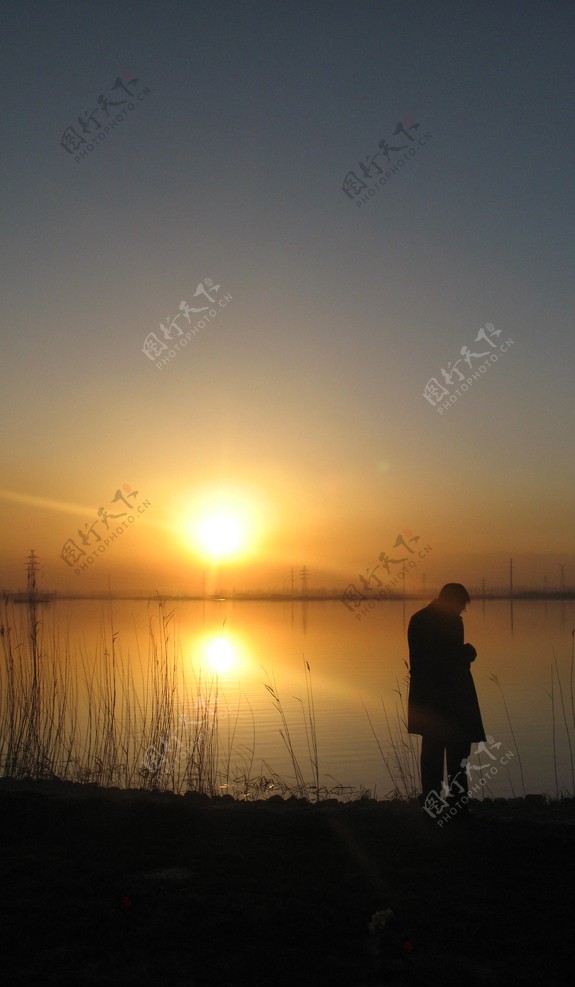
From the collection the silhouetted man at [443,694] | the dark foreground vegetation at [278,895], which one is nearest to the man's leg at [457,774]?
the silhouetted man at [443,694]

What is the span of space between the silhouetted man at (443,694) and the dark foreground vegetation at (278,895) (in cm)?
45

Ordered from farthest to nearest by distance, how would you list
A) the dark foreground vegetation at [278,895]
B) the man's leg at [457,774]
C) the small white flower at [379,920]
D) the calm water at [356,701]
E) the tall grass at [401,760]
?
the calm water at [356,701]
the tall grass at [401,760]
the man's leg at [457,774]
the small white flower at [379,920]
the dark foreground vegetation at [278,895]

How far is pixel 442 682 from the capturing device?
6.64 meters

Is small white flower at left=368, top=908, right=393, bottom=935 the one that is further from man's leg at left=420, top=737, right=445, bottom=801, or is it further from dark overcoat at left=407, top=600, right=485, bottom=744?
dark overcoat at left=407, top=600, right=485, bottom=744

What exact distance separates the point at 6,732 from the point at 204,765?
11.9ft

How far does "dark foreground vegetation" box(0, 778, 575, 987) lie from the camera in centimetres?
387

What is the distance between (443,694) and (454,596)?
77cm

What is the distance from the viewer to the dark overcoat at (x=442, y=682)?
659cm

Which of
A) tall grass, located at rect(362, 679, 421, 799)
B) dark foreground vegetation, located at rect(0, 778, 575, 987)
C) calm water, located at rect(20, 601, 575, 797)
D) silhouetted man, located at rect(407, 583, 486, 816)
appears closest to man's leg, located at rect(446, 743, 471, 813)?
silhouetted man, located at rect(407, 583, 486, 816)

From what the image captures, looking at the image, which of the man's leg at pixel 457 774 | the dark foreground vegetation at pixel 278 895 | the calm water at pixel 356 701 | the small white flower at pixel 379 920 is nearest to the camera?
the dark foreground vegetation at pixel 278 895

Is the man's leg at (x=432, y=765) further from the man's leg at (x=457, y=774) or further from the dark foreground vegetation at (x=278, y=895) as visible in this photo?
the dark foreground vegetation at (x=278, y=895)

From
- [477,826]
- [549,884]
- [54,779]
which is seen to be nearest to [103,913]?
[549,884]

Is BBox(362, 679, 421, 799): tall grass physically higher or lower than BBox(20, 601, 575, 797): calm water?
higher

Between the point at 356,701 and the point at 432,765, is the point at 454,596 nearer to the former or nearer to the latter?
the point at 432,765
